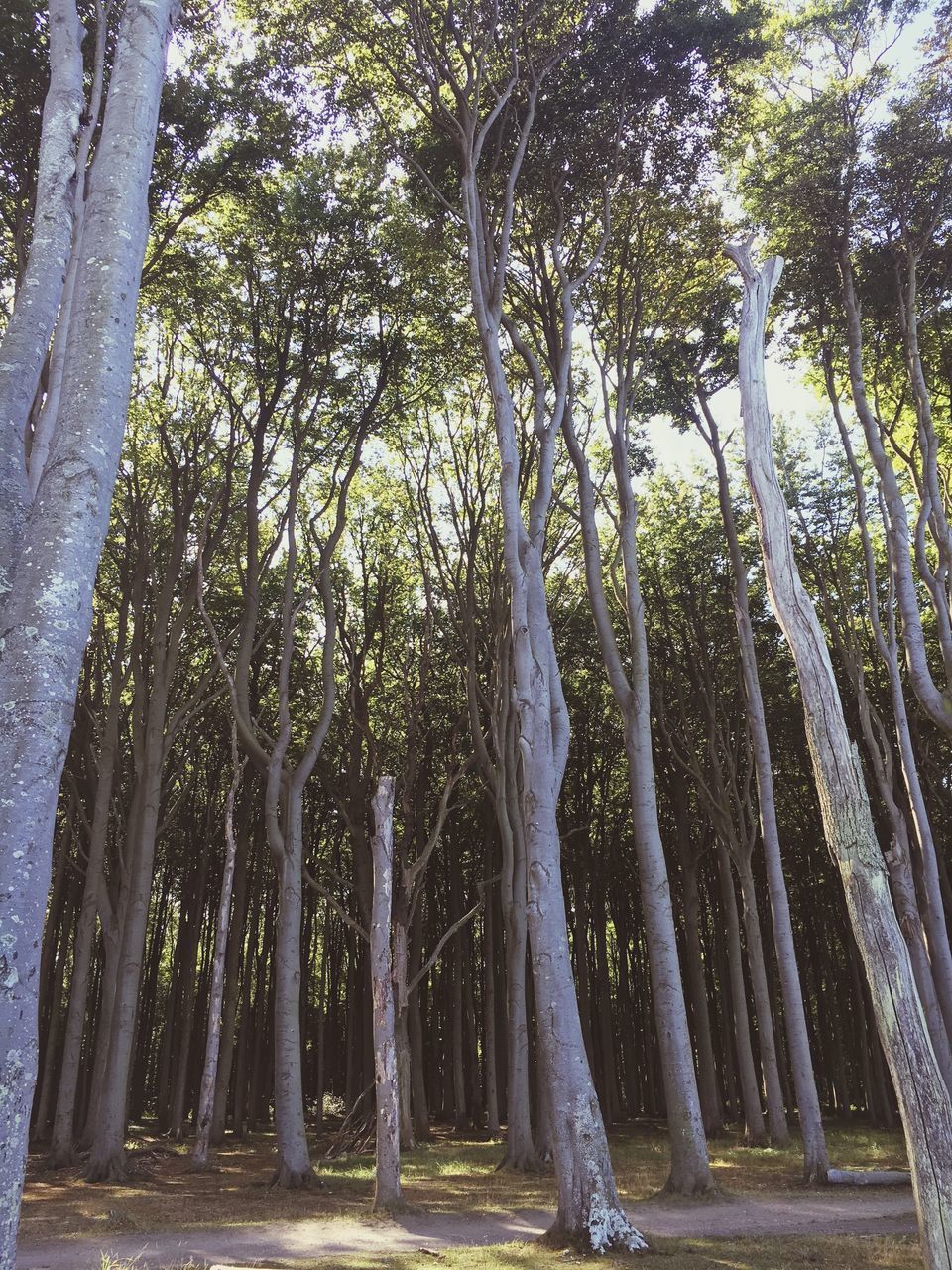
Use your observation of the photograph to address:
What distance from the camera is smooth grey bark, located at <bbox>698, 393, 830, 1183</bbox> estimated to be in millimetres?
11367

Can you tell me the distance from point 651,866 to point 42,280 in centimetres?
838

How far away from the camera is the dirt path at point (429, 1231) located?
7.52 meters

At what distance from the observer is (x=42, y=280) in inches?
223

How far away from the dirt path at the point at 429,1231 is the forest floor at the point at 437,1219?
0.07 ft

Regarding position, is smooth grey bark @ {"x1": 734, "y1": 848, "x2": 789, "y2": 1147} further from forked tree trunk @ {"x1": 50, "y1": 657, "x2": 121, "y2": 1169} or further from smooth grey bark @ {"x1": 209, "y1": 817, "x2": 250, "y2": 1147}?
forked tree trunk @ {"x1": 50, "y1": 657, "x2": 121, "y2": 1169}

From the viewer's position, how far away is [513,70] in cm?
1089

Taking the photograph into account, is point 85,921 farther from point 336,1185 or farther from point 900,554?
point 900,554

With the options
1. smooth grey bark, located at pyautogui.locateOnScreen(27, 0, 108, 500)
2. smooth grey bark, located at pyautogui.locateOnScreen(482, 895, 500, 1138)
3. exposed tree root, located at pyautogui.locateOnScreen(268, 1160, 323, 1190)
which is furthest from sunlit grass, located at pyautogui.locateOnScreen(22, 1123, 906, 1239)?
smooth grey bark, located at pyautogui.locateOnScreen(27, 0, 108, 500)

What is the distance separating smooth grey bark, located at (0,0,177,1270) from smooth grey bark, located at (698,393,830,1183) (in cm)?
1065

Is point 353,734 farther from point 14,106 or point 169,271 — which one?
point 14,106

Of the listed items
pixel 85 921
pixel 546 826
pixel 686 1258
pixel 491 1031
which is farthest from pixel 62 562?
pixel 491 1031

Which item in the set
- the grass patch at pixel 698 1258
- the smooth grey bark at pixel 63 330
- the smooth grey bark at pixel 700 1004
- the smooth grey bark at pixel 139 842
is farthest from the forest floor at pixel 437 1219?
the smooth grey bark at pixel 63 330

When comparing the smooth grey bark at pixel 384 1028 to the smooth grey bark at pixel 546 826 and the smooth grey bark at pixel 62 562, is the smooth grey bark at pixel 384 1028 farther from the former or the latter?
the smooth grey bark at pixel 62 562

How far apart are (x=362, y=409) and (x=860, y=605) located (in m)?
10.8
